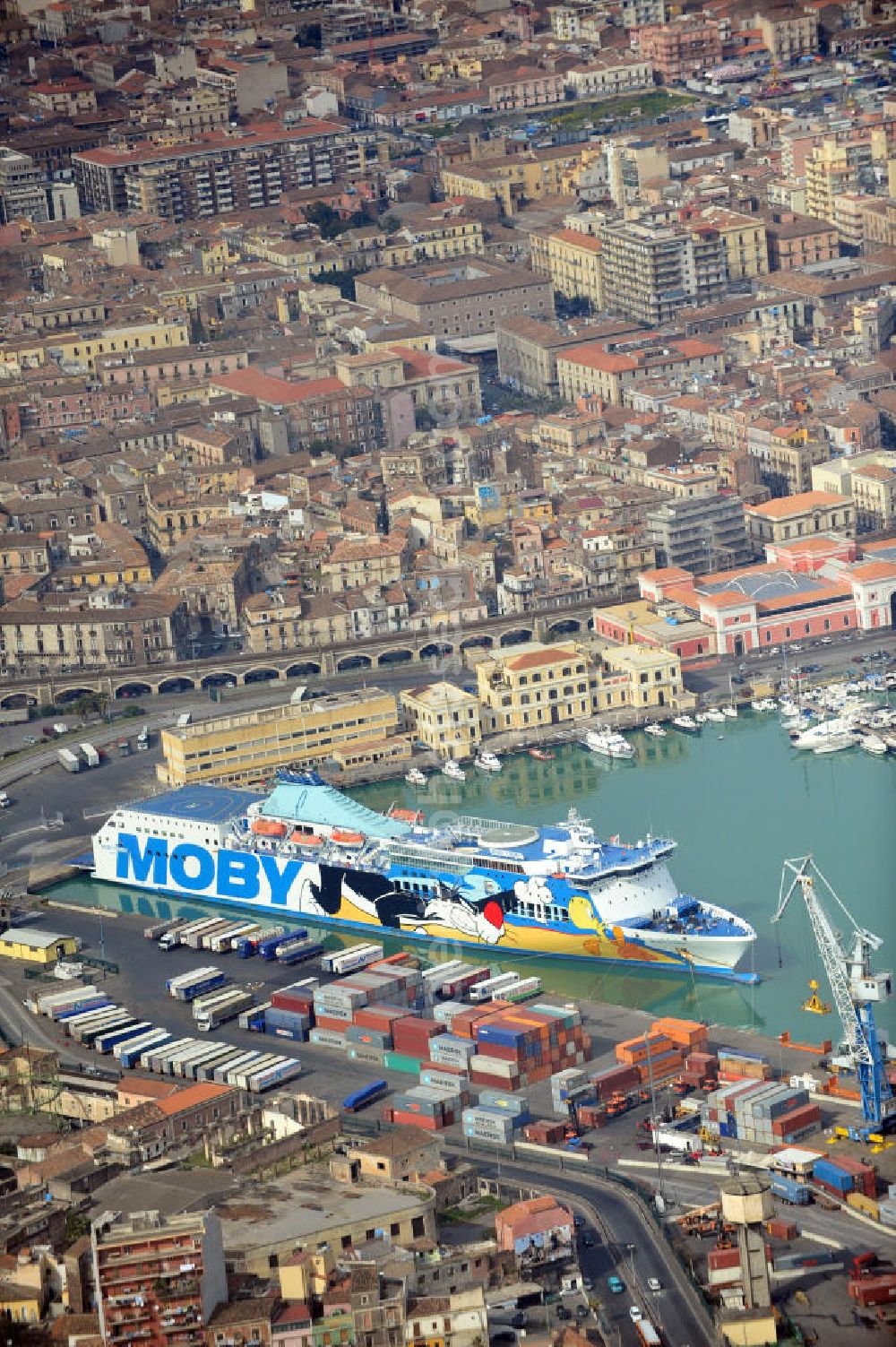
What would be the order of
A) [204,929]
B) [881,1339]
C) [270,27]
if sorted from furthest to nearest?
1. [270,27]
2. [204,929]
3. [881,1339]

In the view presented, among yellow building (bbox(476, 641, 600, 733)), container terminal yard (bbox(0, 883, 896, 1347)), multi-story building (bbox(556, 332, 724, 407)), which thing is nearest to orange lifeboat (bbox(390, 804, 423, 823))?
container terminal yard (bbox(0, 883, 896, 1347))

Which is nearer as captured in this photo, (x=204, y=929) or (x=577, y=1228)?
(x=577, y=1228)

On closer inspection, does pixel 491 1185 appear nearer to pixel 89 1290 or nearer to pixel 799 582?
pixel 89 1290

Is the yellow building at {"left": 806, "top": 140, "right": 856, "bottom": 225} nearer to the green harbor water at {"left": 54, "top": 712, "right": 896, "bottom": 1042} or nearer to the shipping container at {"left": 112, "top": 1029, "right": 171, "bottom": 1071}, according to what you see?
the green harbor water at {"left": 54, "top": 712, "right": 896, "bottom": 1042}

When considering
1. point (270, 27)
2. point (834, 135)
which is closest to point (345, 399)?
point (834, 135)

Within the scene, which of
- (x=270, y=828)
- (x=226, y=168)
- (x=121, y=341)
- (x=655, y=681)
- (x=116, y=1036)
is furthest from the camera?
(x=226, y=168)

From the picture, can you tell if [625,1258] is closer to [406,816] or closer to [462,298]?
[406,816]

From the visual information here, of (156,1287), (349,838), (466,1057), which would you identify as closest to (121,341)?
(349,838)
